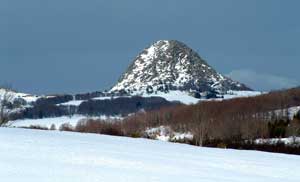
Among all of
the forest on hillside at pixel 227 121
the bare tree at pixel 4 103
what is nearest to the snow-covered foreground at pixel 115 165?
the bare tree at pixel 4 103

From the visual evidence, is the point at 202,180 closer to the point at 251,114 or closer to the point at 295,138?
the point at 295,138

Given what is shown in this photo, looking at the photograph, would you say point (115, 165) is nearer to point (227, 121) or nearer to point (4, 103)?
point (4, 103)

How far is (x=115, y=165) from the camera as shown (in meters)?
12.9

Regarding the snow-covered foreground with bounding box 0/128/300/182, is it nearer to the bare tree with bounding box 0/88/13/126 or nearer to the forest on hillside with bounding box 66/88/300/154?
the bare tree with bounding box 0/88/13/126

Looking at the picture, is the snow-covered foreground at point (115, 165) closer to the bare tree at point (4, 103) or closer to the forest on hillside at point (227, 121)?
the bare tree at point (4, 103)

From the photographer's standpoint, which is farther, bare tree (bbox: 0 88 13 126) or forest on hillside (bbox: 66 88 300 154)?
forest on hillside (bbox: 66 88 300 154)

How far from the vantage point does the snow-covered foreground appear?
11.0m

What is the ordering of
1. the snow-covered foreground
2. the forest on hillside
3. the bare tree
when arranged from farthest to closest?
the forest on hillside → the bare tree → the snow-covered foreground

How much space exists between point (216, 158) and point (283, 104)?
17661 cm

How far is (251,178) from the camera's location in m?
12.7

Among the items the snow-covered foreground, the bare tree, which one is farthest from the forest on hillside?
the snow-covered foreground

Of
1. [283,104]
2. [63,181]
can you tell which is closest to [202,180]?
[63,181]

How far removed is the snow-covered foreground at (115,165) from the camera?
11.0m

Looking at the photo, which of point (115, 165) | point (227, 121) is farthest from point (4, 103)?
point (227, 121)
